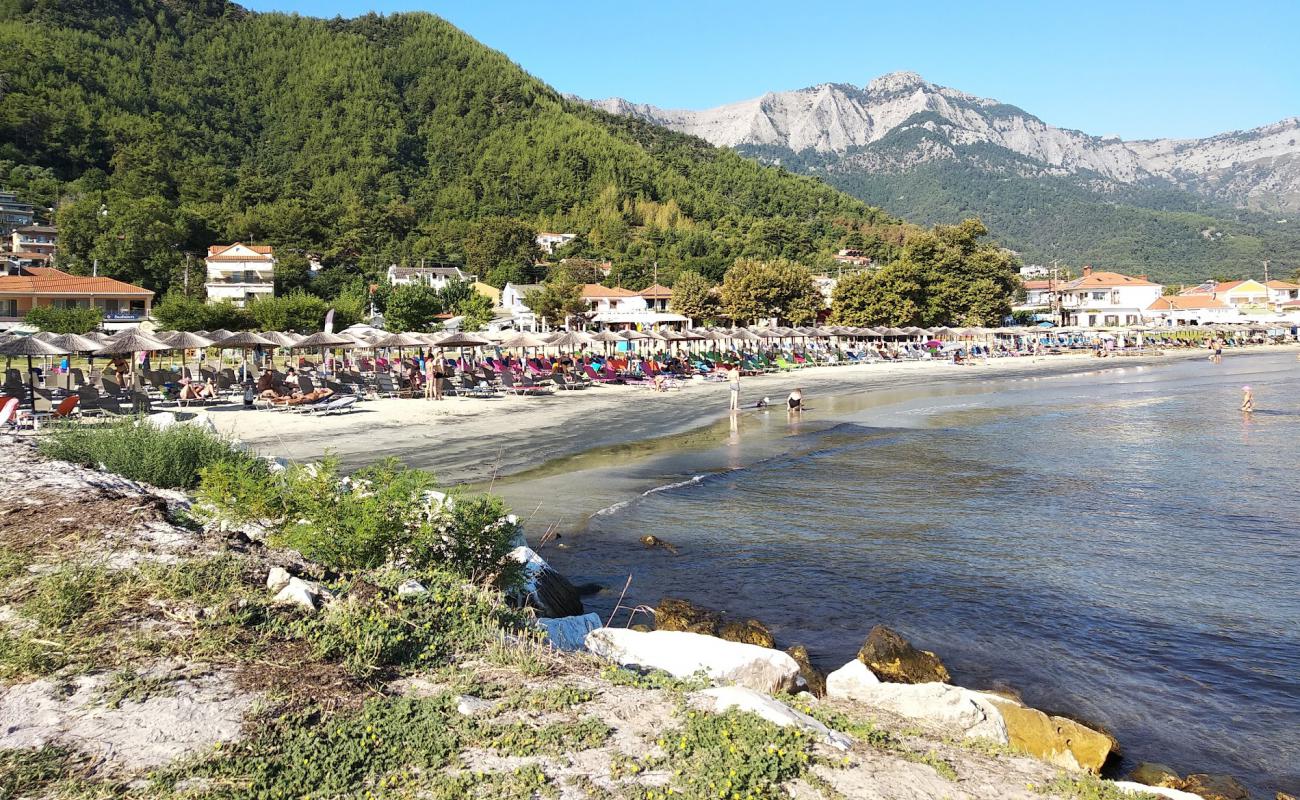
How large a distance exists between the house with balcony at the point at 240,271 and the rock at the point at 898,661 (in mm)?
71093

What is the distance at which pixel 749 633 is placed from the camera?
6777 millimetres

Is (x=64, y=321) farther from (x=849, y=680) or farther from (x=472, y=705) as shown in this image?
(x=849, y=680)

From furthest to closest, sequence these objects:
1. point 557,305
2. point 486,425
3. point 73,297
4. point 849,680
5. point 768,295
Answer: point 557,305
point 768,295
point 73,297
point 486,425
point 849,680

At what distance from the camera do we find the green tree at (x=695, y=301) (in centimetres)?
5772

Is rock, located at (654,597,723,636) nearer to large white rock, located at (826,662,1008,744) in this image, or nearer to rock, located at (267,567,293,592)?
large white rock, located at (826,662,1008,744)

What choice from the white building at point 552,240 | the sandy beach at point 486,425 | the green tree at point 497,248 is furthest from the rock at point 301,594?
the white building at point 552,240

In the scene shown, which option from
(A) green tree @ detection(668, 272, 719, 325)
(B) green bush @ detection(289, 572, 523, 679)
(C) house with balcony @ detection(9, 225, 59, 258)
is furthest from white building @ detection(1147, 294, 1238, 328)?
(C) house with balcony @ detection(9, 225, 59, 258)

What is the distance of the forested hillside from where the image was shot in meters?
81.1

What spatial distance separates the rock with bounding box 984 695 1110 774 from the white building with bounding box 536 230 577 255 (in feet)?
294

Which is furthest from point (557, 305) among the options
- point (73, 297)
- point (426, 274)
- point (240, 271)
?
point (240, 271)

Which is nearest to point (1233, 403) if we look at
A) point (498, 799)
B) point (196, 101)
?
point (498, 799)

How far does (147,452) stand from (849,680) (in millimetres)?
7321

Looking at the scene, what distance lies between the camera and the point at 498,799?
3.18 m

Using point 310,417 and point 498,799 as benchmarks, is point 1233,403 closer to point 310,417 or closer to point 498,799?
point 310,417
